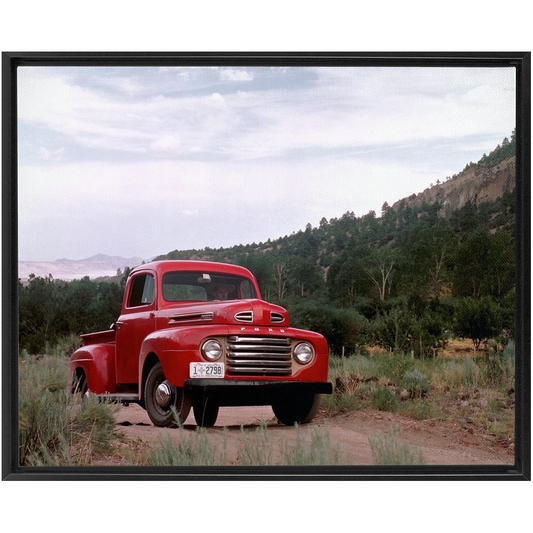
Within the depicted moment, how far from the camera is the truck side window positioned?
44.0 ft

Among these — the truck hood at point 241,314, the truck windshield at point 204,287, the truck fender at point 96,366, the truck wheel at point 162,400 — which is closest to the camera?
the truck wheel at point 162,400

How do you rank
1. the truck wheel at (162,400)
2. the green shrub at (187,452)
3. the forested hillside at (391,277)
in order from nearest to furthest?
the green shrub at (187,452) → the truck wheel at (162,400) → the forested hillside at (391,277)

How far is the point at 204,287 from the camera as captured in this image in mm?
13500

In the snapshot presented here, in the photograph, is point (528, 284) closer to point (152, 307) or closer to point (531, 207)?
point (531, 207)

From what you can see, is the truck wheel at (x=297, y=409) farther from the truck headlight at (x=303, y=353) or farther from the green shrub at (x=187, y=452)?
the green shrub at (x=187, y=452)

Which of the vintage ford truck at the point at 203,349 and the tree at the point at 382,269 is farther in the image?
the tree at the point at 382,269

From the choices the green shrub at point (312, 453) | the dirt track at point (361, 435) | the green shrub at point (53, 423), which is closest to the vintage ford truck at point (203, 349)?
the dirt track at point (361, 435)

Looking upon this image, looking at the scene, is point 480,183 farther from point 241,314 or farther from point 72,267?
point 72,267

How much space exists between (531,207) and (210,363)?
3.90m

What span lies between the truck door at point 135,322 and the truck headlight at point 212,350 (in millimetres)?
1092

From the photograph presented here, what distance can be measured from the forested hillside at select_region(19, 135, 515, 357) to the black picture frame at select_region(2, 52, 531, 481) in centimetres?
16

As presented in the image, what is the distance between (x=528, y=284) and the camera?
12648mm

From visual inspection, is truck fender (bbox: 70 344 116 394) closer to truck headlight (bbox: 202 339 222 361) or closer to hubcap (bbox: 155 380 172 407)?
hubcap (bbox: 155 380 172 407)

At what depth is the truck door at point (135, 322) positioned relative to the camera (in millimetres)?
13469
